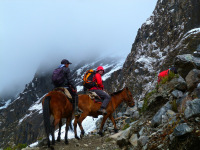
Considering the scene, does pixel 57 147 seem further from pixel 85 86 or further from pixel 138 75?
pixel 138 75

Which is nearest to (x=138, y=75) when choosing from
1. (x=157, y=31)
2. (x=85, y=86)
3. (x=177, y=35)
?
(x=177, y=35)

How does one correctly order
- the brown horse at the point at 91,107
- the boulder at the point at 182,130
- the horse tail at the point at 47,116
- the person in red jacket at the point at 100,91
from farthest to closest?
the person in red jacket at the point at 100,91 → the brown horse at the point at 91,107 → the horse tail at the point at 47,116 → the boulder at the point at 182,130

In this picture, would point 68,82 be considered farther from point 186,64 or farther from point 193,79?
point 193,79

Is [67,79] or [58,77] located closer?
[58,77]

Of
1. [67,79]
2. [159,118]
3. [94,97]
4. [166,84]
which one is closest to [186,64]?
[166,84]

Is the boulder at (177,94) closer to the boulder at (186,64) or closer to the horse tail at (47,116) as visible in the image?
the boulder at (186,64)

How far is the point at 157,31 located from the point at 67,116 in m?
86.8

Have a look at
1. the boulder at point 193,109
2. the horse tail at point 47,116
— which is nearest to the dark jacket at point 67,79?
the horse tail at point 47,116

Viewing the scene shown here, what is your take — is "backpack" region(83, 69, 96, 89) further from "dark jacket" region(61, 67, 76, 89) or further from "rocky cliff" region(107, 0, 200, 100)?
"rocky cliff" region(107, 0, 200, 100)

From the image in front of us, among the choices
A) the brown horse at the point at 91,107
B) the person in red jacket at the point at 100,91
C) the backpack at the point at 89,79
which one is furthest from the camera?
the backpack at the point at 89,79

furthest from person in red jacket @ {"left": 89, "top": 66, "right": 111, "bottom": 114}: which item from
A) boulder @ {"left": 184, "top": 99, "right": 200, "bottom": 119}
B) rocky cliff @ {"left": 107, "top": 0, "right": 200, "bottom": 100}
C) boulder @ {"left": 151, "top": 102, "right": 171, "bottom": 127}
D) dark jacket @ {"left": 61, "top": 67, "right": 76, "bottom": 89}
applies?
rocky cliff @ {"left": 107, "top": 0, "right": 200, "bottom": 100}

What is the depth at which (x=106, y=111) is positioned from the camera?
459 inches

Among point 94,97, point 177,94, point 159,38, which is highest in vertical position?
point 177,94

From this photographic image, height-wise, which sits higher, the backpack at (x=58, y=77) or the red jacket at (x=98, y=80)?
the backpack at (x=58, y=77)
